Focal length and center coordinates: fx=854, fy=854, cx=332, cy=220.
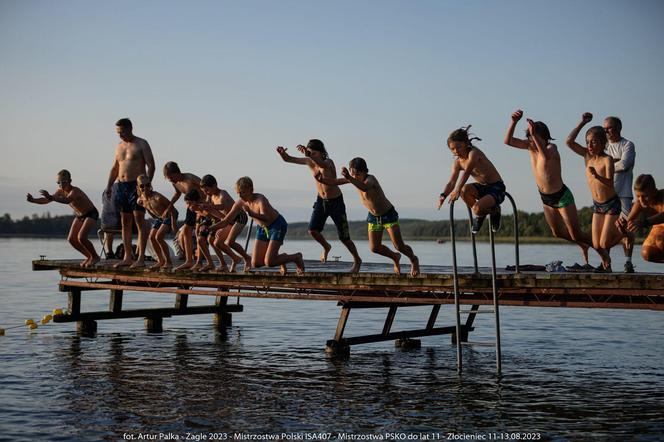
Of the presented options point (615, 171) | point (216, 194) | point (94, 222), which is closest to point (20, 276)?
point (94, 222)

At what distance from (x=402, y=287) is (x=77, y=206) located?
8.38m

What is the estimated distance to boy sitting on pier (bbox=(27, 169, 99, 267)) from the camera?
19.0 metres

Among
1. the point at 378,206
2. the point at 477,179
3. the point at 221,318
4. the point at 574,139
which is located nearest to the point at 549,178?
the point at 574,139

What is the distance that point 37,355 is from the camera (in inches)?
713

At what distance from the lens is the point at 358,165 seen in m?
14.7

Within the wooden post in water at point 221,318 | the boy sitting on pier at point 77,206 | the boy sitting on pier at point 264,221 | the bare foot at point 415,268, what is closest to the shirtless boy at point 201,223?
the boy sitting on pier at point 264,221

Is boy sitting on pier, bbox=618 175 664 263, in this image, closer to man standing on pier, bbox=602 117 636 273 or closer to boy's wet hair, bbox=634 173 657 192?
boy's wet hair, bbox=634 173 657 192

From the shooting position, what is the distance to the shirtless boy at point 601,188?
44.1 feet

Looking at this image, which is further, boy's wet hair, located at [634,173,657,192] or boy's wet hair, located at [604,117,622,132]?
boy's wet hair, located at [604,117,622,132]

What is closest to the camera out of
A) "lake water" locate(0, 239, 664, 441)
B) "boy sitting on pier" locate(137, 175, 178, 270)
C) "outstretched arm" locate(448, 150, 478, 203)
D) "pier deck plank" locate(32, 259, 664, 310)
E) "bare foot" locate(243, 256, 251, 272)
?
"lake water" locate(0, 239, 664, 441)

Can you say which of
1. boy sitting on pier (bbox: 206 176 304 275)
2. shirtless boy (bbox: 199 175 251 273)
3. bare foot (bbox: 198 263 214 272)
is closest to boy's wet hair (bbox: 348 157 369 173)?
boy sitting on pier (bbox: 206 176 304 275)

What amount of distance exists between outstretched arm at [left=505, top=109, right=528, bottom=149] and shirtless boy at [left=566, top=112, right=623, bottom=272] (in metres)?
0.72

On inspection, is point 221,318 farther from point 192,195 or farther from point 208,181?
point 192,195

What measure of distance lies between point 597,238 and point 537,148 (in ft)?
5.70
